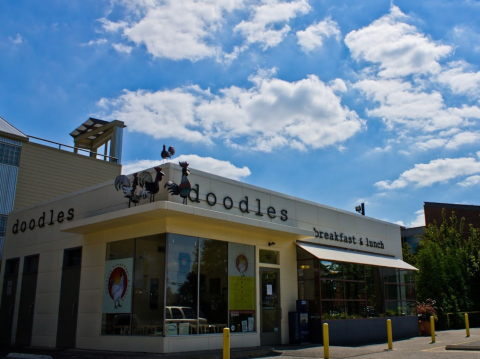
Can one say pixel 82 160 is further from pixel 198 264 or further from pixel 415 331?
pixel 415 331

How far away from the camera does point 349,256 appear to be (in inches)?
722

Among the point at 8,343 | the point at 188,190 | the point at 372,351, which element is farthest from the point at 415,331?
the point at 8,343

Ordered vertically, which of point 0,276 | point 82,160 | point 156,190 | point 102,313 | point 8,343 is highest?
point 82,160

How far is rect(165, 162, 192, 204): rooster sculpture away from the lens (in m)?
12.6

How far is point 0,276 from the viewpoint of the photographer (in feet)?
60.3

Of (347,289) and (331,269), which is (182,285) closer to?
(331,269)

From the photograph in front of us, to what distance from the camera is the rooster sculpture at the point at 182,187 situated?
1256cm

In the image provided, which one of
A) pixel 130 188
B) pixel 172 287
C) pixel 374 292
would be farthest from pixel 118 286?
pixel 374 292

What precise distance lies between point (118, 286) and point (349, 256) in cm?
905

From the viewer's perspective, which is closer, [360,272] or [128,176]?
[128,176]

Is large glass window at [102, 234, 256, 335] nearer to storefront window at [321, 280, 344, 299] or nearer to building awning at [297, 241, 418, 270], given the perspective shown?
storefront window at [321, 280, 344, 299]

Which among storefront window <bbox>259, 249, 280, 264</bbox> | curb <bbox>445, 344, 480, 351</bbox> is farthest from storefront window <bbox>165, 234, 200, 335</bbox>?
curb <bbox>445, 344, 480, 351</bbox>

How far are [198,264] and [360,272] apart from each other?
25.5 feet

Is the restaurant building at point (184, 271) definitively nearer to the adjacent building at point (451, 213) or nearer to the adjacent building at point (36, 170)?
the adjacent building at point (36, 170)
